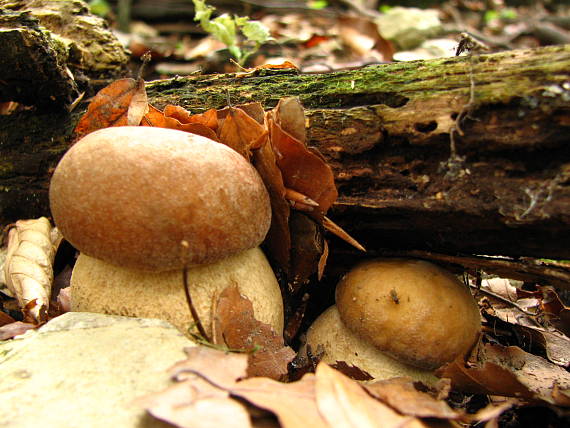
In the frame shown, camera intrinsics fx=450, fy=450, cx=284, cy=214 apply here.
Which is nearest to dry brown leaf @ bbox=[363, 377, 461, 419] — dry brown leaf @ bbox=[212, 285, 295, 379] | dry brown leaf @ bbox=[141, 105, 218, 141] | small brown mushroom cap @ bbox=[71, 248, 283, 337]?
dry brown leaf @ bbox=[212, 285, 295, 379]

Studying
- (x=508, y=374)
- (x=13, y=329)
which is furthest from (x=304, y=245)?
(x=13, y=329)

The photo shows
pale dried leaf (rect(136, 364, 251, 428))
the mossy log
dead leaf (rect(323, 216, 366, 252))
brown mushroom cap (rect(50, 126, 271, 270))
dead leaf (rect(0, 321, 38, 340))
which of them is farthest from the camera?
dead leaf (rect(323, 216, 366, 252))

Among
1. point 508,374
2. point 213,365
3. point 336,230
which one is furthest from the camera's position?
point 336,230

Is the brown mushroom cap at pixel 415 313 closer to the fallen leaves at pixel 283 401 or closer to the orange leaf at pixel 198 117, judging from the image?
the fallen leaves at pixel 283 401

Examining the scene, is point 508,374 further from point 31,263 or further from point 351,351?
point 31,263

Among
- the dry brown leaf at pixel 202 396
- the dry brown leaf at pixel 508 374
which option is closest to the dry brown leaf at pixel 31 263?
the dry brown leaf at pixel 202 396

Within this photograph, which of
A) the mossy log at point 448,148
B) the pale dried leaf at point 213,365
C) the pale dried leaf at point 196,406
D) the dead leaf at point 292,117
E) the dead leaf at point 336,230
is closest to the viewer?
the pale dried leaf at point 196,406

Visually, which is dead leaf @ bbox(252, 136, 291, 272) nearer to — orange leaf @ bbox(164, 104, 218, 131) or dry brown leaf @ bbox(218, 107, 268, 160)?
dry brown leaf @ bbox(218, 107, 268, 160)
